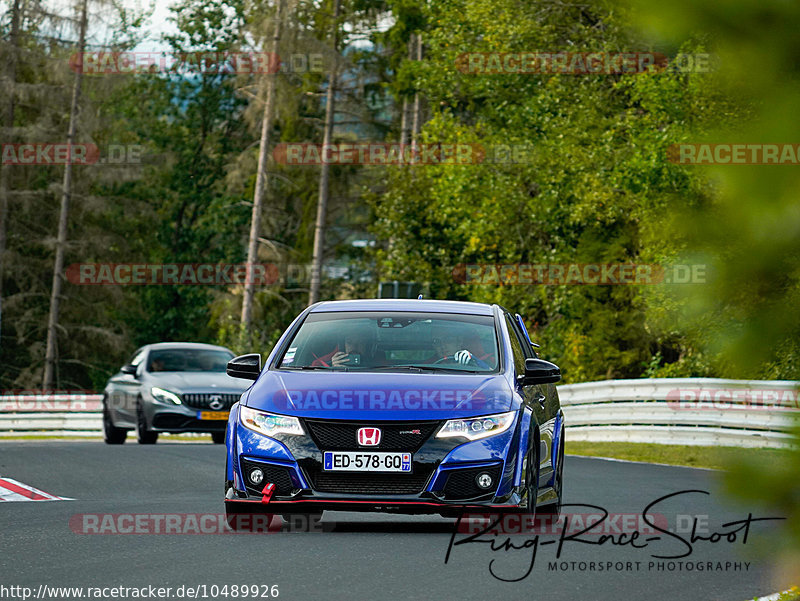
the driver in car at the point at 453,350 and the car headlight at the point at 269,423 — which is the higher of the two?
the driver in car at the point at 453,350

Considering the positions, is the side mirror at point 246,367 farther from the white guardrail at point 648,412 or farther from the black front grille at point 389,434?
the white guardrail at point 648,412

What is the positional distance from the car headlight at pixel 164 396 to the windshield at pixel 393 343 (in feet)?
39.5

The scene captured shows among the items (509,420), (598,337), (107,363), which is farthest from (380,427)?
(107,363)

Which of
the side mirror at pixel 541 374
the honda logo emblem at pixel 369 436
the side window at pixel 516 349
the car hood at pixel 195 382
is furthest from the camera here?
the car hood at pixel 195 382

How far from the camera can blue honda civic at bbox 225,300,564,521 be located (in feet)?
29.5

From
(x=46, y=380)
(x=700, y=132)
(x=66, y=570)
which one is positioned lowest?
(x=46, y=380)

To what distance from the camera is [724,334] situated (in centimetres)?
239

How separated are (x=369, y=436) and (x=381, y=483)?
1.05 feet

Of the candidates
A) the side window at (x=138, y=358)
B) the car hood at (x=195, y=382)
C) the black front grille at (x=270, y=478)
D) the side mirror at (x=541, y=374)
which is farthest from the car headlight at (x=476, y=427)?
the side window at (x=138, y=358)

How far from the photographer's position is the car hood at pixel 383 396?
356 inches

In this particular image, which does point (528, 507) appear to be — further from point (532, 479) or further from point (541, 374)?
point (541, 374)

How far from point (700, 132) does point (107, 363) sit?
59641mm

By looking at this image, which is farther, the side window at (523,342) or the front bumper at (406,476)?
the side window at (523,342)

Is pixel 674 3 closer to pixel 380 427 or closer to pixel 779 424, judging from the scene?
pixel 779 424
